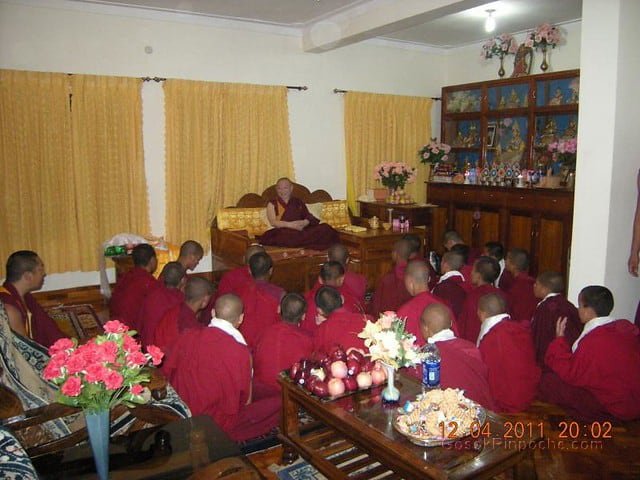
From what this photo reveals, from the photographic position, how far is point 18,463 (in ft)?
5.70

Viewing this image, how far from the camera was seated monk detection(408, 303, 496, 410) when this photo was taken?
3039 millimetres

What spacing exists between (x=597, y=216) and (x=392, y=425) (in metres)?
3.00

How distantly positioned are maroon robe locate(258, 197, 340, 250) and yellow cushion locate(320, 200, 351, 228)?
0.62 m

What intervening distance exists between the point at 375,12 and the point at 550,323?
164 inches

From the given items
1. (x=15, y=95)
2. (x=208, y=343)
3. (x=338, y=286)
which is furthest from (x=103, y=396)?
(x=15, y=95)

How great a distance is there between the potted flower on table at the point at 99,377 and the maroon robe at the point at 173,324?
1683 mm

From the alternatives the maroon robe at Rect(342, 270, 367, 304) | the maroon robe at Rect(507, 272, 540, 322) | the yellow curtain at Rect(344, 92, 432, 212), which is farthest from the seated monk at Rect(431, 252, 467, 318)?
the yellow curtain at Rect(344, 92, 432, 212)

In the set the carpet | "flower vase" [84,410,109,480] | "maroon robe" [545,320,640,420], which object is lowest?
the carpet

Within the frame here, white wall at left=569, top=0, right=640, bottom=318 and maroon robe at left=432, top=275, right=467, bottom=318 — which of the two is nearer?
white wall at left=569, top=0, right=640, bottom=318

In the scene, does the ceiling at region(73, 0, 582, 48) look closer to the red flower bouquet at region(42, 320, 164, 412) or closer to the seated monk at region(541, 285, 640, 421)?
the seated monk at region(541, 285, 640, 421)

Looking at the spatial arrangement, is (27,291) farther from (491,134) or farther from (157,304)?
(491,134)

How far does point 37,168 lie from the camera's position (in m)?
6.48

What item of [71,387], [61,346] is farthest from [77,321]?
[71,387]

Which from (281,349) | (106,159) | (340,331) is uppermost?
(106,159)
